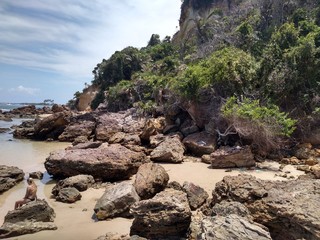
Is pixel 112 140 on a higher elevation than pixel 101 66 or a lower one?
lower

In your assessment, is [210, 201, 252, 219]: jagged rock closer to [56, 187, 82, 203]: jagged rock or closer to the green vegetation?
[56, 187, 82, 203]: jagged rock

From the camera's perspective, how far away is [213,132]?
1430 centimetres

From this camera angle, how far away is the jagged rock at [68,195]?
27.8 ft

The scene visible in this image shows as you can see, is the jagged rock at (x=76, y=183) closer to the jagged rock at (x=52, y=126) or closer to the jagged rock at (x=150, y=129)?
the jagged rock at (x=150, y=129)

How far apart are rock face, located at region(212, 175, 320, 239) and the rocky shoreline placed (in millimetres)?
13

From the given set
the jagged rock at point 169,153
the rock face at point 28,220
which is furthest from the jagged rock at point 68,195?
the jagged rock at point 169,153

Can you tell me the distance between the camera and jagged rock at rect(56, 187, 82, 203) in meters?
8.48

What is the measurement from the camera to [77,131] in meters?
20.9

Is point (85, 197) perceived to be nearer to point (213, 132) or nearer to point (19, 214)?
point (19, 214)

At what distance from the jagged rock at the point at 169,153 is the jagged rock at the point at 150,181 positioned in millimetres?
3651

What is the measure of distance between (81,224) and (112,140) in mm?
9519

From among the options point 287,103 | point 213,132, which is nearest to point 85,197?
point 213,132

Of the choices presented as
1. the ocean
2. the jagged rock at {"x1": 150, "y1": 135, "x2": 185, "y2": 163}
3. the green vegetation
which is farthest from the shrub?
the ocean

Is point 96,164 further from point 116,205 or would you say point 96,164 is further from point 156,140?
point 156,140
